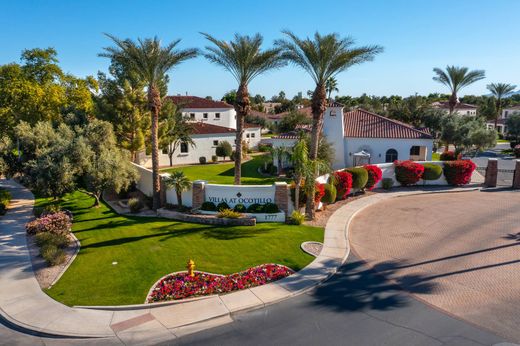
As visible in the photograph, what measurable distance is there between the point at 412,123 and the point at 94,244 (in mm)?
61052

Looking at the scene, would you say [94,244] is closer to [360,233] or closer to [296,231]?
[296,231]

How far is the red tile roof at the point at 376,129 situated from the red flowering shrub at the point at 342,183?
11782 mm

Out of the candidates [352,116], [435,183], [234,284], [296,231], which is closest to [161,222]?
[296,231]

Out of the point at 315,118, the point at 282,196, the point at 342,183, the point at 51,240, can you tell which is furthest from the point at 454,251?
the point at 51,240

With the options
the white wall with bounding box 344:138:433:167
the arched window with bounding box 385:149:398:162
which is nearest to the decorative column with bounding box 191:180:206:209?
the white wall with bounding box 344:138:433:167

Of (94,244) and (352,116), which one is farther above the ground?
(352,116)

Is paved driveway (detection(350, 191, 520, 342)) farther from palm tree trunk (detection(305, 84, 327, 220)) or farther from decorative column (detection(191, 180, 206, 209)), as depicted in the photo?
decorative column (detection(191, 180, 206, 209))

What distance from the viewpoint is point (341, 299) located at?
12.7 meters

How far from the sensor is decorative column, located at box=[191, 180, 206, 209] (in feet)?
72.2

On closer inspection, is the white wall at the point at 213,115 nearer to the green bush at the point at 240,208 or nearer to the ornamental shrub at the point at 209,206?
the ornamental shrub at the point at 209,206

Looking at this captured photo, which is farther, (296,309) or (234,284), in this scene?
(234,284)

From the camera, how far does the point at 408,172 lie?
1184 inches

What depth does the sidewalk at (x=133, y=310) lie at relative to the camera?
1105 cm

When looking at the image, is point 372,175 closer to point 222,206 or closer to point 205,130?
point 222,206
